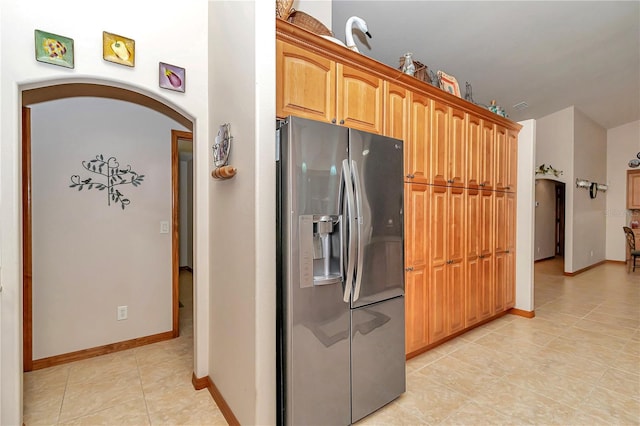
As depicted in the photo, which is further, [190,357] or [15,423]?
[190,357]

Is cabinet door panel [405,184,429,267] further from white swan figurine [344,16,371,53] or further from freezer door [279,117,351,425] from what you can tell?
white swan figurine [344,16,371,53]

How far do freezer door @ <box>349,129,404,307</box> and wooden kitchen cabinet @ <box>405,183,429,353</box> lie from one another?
47 cm

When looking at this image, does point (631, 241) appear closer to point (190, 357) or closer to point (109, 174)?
point (190, 357)

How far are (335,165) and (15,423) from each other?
223 cm

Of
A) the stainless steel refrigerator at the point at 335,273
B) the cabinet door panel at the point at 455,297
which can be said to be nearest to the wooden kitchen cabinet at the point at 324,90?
the stainless steel refrigerator at the point at 335,273

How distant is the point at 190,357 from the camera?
8.96 feet

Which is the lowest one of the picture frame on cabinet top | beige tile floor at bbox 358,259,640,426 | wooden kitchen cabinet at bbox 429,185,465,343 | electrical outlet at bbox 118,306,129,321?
beige tile floor at bbox 358,259,640,426

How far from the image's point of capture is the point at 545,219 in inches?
326

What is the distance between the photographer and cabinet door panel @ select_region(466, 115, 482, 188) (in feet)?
10.2

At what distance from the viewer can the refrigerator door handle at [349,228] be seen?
173 cm

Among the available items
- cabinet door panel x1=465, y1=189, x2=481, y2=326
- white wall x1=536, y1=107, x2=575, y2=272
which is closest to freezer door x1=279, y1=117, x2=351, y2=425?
cabinet door panel x1=465, y1=189, x2=481, y2=326

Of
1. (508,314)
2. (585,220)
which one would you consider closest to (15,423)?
(508,314)

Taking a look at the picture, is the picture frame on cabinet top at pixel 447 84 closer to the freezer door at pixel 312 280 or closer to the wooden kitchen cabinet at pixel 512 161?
the wooden kitchen cabinet at pixel 512 161

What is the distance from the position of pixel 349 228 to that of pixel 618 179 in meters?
9.38
